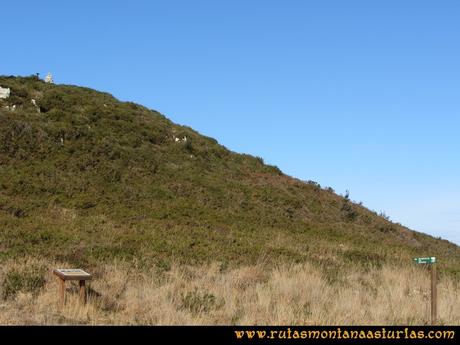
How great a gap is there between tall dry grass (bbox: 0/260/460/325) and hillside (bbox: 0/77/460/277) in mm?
1402

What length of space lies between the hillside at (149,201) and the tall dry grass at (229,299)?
1.40 meters

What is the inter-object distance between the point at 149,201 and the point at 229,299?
474 inches

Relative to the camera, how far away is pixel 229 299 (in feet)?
30.1

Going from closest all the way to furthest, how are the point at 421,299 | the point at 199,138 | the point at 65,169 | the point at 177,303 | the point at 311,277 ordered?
the point at 177,303, the point at 421,299, the point at 311,277, the point at 65,169, the point at 199,138

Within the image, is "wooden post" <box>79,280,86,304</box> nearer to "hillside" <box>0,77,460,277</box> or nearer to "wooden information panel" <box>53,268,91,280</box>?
"wooden information panel" <box>53,268,91,280</box>

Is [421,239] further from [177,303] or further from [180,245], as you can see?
[177,303]

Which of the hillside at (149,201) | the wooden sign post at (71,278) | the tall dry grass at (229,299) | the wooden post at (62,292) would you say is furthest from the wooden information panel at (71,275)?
the hillside at (149,201)

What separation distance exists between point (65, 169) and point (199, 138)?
1331 centimetres

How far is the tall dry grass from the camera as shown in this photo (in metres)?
7.79

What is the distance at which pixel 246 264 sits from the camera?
13016 mm

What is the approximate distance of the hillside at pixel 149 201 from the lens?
14.1m

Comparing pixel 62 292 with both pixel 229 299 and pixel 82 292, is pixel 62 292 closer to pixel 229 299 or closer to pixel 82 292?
pixel 82 292

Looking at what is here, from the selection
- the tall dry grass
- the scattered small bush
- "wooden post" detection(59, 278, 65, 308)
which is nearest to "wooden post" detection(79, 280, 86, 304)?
the tall dry grass
